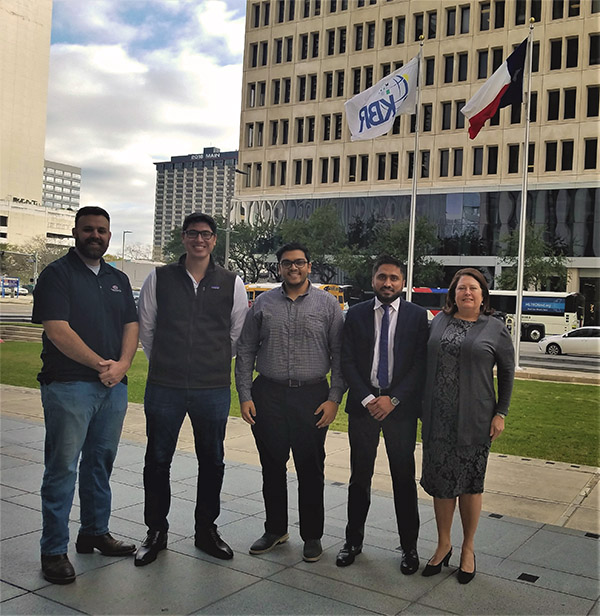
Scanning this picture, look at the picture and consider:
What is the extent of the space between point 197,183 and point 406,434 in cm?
13603

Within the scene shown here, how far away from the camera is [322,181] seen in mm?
59219

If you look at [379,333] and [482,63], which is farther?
[482,63]

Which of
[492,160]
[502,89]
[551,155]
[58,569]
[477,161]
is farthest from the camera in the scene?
[477,161]

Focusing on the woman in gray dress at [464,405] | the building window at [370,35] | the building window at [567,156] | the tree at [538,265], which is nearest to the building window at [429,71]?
the building window at [370,35]

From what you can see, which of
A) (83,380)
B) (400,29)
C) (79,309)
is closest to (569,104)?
(400,29)

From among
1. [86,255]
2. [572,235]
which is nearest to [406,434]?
[86,255]

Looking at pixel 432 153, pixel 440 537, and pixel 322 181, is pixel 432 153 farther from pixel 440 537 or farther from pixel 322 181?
pixel 440 537

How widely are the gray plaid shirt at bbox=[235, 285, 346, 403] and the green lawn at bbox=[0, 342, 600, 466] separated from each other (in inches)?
196

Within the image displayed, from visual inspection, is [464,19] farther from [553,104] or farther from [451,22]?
[553,104]

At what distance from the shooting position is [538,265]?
46.2m

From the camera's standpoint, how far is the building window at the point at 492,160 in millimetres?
51522

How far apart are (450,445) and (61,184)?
617 feet

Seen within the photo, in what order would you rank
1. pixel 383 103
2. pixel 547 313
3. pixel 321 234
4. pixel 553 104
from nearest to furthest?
pixel 383 103 → pixel 547 313 → pixel 553 104 → pixel 321 234

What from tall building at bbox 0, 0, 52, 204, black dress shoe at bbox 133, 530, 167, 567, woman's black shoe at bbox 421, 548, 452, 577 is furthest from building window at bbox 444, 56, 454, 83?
black dress shoe at bbox 133, 530, 167, 567
